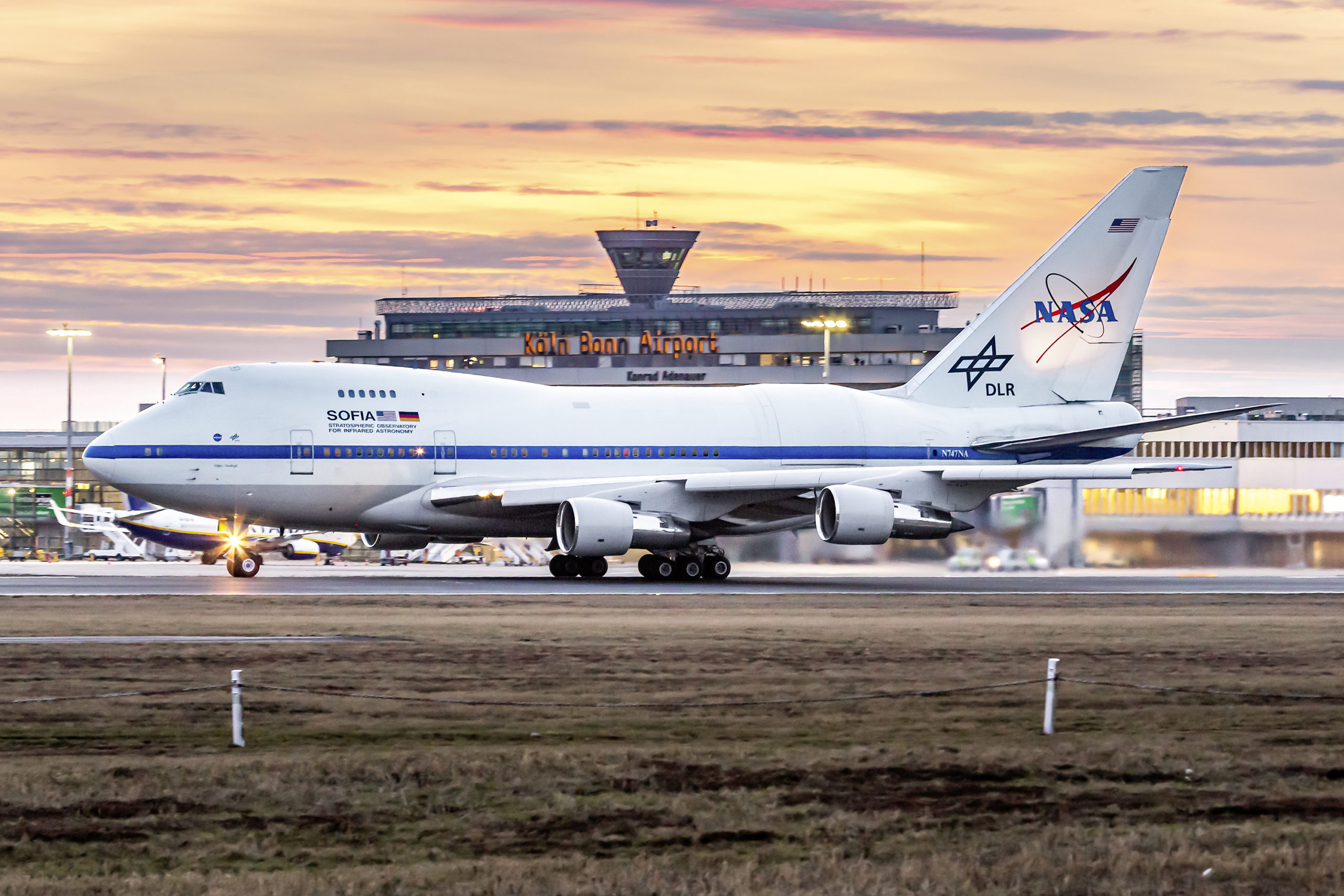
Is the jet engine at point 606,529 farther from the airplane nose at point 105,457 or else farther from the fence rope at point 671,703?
the fence rope at point 671,703

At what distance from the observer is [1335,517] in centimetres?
5084

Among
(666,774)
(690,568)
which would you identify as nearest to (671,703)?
(666,774)

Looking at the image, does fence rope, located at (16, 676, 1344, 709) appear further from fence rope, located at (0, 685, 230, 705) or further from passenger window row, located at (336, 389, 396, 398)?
passenger window row, located at (336, 389, 396, 398)

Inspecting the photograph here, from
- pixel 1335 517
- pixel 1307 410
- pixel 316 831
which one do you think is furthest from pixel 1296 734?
pixel 1307 410

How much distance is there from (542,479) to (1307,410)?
92.2 metres

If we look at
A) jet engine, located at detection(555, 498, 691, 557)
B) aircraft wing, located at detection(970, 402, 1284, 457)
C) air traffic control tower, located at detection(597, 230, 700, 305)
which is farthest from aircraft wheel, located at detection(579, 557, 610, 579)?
air traffic control tower, located at detection(597, 230, 700, 305)

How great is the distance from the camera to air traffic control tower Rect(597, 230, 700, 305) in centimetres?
13238

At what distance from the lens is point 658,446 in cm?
4566

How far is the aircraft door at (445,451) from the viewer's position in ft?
144

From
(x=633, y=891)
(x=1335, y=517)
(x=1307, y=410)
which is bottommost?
(x=633, y=891)

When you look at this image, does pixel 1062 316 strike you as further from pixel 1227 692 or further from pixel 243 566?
pixel 1227 692

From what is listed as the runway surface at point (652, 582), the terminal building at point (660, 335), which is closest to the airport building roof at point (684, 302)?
the terminal building at point (660, 335)

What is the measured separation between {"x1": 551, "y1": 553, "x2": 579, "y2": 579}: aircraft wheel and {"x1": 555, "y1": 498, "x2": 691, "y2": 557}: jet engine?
251cm

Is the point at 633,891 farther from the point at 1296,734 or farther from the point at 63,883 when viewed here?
the point at 1296,734
